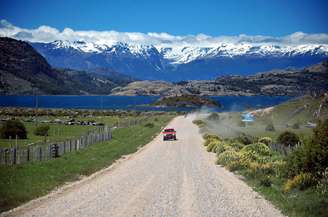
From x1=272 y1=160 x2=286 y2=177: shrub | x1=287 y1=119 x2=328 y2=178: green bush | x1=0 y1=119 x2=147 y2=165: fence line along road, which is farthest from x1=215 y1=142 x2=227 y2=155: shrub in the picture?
x1=287 y1=119 x2=328 y2=178: green bush

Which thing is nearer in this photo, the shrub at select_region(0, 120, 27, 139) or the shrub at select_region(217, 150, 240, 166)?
the shrub at select_region(217, 150, 240, 166)

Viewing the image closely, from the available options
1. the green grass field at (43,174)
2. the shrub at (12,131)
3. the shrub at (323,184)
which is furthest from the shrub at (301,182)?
A: the shrub at (12,131)

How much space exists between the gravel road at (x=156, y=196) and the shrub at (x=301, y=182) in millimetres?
1306

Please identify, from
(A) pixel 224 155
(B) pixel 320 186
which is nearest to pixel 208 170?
(A) pixel 224 155

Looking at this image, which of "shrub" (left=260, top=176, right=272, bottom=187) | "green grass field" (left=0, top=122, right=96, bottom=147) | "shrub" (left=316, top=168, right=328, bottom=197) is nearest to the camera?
"shrub" (left=316, top=168, right=328, bottom=197)

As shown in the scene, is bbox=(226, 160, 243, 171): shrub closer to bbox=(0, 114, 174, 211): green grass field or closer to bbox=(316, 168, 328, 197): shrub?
bbox=(0, 114, 174, 211): green grass field

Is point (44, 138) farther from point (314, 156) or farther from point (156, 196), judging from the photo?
point (314, 156)

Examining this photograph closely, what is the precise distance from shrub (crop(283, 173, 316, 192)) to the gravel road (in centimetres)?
131

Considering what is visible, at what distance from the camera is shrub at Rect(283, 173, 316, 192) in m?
18.7

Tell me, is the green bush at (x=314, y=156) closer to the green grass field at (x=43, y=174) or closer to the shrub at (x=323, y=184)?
the shrub at (x=323, y=184)

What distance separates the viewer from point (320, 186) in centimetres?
1752

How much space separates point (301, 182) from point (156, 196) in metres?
5.71

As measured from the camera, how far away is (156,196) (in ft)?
63.0

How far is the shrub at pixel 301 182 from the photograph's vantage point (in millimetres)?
18703
